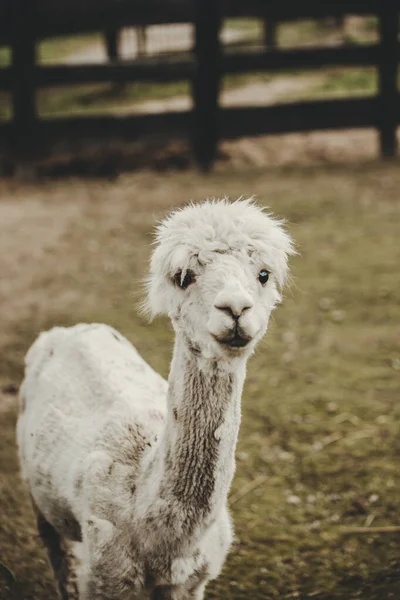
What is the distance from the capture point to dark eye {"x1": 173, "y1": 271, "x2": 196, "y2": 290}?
2.35 m

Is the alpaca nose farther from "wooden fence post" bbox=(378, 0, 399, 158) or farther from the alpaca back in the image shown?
"wooden fence post" bbox=(378, 0, 399, 158)

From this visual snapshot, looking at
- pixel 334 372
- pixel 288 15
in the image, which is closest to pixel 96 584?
pixel 334 372

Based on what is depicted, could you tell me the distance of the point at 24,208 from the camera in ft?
27.3

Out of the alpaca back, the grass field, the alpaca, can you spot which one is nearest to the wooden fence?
the grass field

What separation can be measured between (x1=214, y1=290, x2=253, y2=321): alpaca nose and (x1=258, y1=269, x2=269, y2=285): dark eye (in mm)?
215

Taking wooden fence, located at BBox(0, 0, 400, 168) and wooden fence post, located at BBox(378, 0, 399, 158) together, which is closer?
wooden fence, located at BBox(0, 0, 400, 168)

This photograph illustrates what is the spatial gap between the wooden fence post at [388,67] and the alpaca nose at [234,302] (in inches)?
318

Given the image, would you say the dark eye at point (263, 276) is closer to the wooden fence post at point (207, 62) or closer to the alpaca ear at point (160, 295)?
the alpaca ear at point (160, 295)

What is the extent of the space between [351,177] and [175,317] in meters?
7.18

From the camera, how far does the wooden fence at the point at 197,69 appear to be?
9.08m

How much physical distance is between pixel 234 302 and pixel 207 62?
299 inches

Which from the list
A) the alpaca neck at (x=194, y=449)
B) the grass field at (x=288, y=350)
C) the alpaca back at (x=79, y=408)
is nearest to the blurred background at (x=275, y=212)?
the grass field at (x=288, y=350)

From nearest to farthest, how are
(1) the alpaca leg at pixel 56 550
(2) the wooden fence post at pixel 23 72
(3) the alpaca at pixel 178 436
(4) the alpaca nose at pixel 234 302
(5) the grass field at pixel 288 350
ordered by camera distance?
(4) the alpaca nose at pixel 234 302 < (3) the alpaca at pixel 178 436 < (1) the alpaca leg at pixel 56 550 < (5) the grass field at pixel 288 350 < (2) the wooden fence post at pixel 23 72

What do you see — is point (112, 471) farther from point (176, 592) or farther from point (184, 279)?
point (184, 279)
